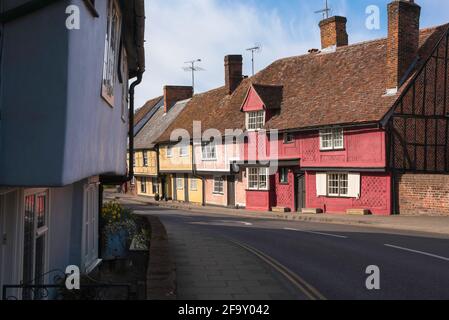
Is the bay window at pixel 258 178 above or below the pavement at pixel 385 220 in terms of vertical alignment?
above

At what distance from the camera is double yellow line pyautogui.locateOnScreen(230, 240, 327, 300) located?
28.0 feet

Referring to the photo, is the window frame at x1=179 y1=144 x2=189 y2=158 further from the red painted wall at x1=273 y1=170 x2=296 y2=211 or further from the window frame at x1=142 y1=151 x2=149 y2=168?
the red painted wall at x1=273 y1=170 x2=296 y2=211

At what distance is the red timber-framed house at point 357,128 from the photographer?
80.5 ft

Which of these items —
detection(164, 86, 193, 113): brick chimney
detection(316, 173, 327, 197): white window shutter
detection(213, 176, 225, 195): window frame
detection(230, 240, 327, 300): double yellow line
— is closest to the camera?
detection(230, 240, 327, 300): double yellow line

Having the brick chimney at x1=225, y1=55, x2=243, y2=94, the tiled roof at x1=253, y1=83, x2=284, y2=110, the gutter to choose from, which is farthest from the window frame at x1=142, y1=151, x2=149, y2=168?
the gutter

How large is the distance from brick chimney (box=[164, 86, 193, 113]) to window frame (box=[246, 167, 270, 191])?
75.7ft

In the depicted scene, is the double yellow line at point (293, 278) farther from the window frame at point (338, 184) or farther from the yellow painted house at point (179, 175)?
the yellow painted house at point (179, 175)

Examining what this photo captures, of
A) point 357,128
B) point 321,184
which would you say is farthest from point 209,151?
point 357,128

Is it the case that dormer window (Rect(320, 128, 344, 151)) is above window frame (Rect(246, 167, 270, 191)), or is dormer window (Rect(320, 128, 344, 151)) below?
above

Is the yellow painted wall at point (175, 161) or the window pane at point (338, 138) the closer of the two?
the window pane at point (338, 138)

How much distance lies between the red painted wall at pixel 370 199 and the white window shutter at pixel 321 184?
0.93 ft

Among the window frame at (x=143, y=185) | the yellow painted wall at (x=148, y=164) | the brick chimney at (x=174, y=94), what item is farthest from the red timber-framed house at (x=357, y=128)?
the window frame at (x=143, y=185)

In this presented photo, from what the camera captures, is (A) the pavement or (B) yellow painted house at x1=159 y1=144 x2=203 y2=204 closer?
(A) the pavement

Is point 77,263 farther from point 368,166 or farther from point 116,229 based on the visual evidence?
point 368,166
